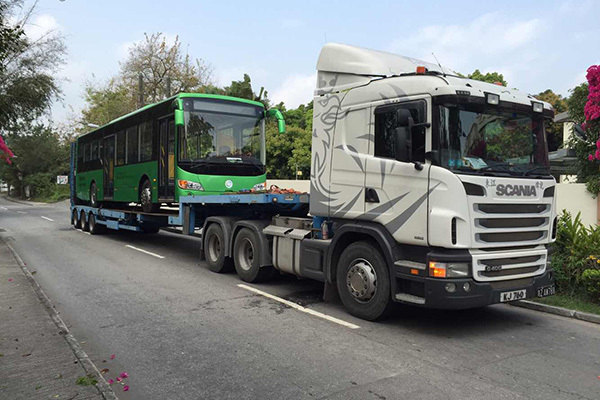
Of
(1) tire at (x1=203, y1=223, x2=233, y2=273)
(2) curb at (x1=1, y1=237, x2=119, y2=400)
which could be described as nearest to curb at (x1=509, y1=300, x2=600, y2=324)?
(1) tire at (x1=203, y1=223, x2=233, y2=273)

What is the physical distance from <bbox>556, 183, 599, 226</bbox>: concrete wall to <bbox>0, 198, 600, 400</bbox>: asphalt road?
17.5 feet

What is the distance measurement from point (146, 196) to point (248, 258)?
16.7ft

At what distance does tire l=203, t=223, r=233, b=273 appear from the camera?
941 centimetres

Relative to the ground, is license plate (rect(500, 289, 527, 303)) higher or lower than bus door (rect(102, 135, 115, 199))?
lower

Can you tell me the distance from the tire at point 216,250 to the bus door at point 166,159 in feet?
5.76

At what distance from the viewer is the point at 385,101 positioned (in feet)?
19.9

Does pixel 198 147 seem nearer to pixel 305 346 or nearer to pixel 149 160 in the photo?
pixel 149 160

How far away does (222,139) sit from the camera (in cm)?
1109

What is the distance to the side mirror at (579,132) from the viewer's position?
10.9 metres

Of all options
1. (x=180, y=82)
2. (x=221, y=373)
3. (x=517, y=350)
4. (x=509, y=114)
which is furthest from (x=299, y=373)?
(x=180, y=82)

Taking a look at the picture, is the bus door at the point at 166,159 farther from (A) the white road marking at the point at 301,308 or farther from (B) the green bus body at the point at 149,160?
(A) the white road marking at the point at 301,308

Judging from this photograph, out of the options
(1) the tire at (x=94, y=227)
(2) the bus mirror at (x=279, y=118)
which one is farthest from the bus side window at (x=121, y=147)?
(2) the bus mirror at (x=279, y=118)

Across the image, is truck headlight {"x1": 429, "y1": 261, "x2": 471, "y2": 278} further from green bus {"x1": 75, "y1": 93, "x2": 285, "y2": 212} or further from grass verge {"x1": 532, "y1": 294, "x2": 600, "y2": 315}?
green bus {"x1": 75, "y1": 93, "x2": 285, "y2": 212}

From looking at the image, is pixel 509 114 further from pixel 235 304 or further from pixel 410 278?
pixel 235 304
